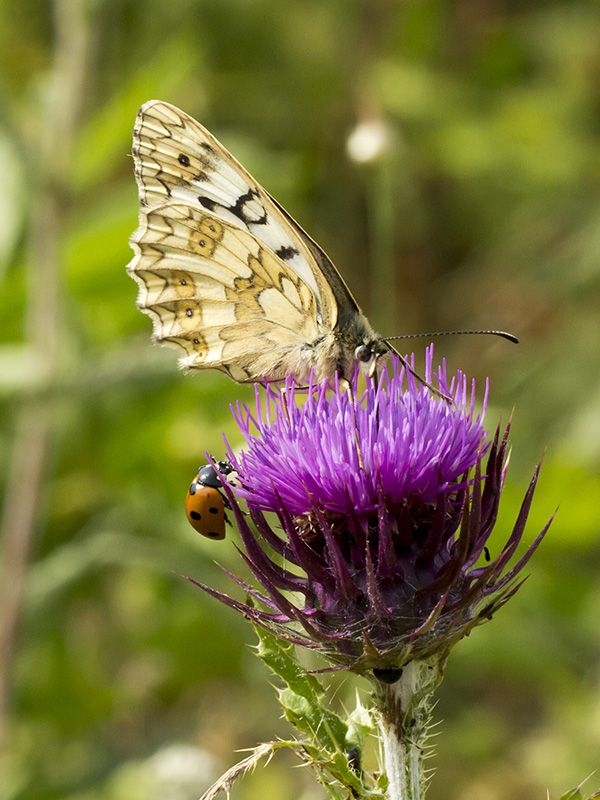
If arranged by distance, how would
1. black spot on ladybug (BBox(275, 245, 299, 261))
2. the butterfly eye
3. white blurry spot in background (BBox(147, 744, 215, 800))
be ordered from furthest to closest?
white blurry spot in background (BBox(147, 744, 215, 800)) < black spot on ladybug (BBox(275, 245, 299, 261)) < the butterfly eye

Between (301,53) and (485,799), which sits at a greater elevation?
(301,53)

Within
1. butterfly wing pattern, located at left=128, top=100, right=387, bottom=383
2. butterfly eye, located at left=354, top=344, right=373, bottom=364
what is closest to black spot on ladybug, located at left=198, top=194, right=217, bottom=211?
butterfly wing pattern, located at left=128, top=100, right=387, bottom=383

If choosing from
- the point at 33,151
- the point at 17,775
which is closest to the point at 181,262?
the point at 33,151

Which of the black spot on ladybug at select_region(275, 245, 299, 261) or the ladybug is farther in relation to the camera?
the black spot on ladybug at select_region(275, 245, 299, 261)

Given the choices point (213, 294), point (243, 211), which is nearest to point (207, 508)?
point (213, 294)

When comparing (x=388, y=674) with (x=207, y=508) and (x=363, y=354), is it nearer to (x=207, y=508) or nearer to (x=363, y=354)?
(x=207, y=508)

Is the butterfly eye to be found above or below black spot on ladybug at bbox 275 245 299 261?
below

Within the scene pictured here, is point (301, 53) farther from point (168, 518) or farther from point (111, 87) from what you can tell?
point (168, 518)

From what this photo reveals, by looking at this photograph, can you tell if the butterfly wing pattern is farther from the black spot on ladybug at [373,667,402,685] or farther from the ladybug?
the black spot on ladybug at [373,667,402,685]

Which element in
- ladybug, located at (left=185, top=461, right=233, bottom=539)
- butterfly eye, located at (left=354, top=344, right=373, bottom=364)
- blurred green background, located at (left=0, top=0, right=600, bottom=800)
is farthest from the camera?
blurred green background, located at (left=0, top=0, right=600, bottom=800)
